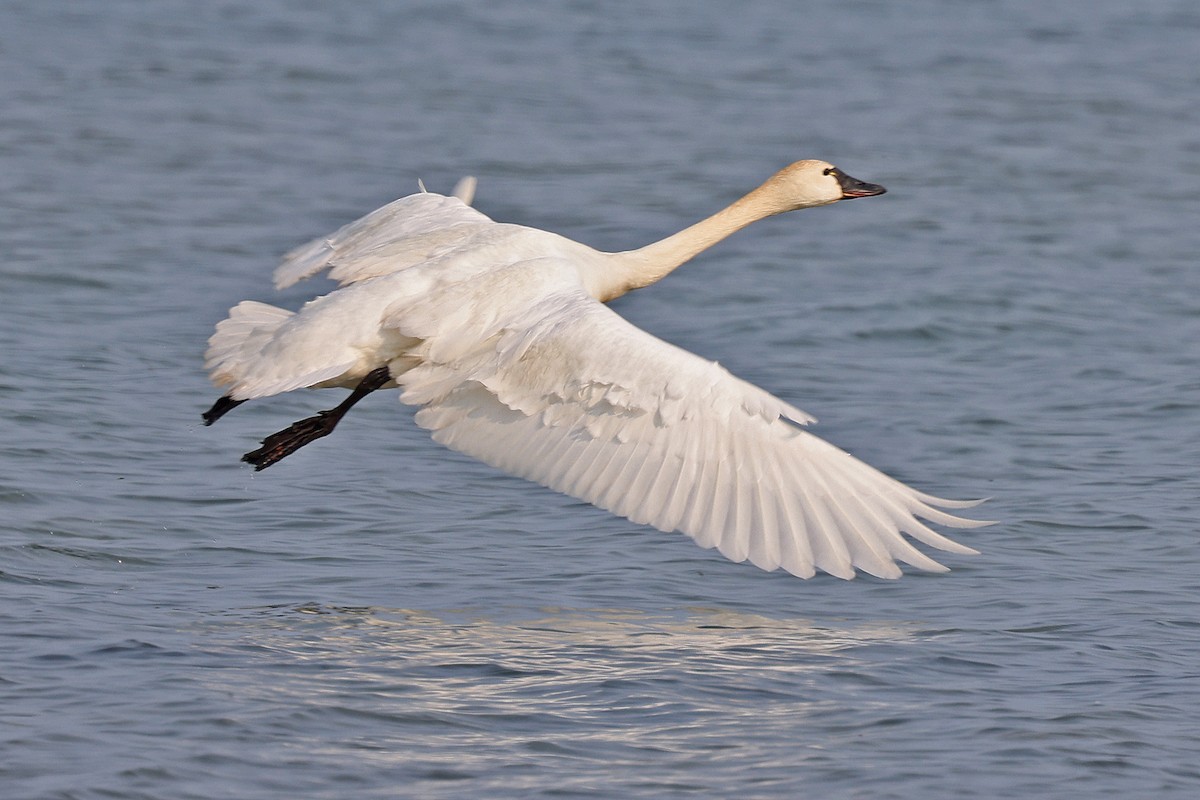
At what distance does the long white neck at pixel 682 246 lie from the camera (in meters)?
8.20

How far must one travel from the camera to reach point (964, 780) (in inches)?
225

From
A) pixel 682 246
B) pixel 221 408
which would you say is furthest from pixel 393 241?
pixel 682 246

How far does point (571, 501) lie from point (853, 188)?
1990 mm

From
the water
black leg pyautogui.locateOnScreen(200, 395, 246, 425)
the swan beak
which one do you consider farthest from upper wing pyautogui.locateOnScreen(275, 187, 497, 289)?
the swan beak

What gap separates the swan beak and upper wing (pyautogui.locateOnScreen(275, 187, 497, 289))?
1.78 meters

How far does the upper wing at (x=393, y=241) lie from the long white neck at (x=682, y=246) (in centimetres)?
58

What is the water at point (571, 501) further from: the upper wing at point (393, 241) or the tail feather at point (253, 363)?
the upper wing at point (393, 241)

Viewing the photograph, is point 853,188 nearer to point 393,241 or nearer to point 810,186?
point 810,186

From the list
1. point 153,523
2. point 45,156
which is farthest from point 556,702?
point 45,156

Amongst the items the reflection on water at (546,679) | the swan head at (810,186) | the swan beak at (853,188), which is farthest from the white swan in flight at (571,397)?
the swan beak at (853,188)

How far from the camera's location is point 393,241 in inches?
Answer: 323

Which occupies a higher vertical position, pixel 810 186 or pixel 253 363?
pixel 810 186

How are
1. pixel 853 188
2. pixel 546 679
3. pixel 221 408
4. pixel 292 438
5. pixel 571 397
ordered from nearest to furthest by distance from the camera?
pixel 546 679 < pixel 571 397 < pixel 221 408 < pixel 292 438 < pixel 853 188

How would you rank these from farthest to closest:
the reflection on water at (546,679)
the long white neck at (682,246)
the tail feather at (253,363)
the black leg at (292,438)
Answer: the long white neck at (682,246)
the black leg at (292,438)
the tail feather at (253,363)
the reflection on water at (546,679)
